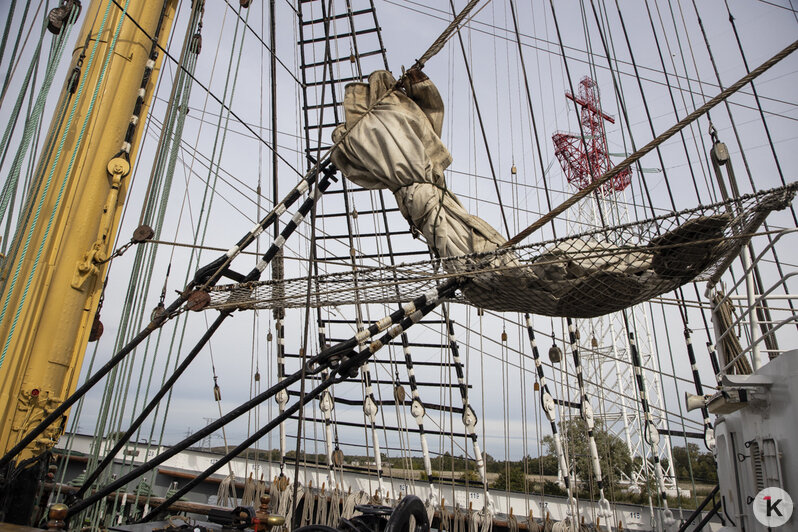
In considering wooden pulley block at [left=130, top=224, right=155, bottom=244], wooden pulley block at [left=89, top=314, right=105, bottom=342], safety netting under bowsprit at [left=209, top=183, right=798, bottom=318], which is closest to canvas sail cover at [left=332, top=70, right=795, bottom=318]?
safety netting under bowsprit at [left=209, top=183, right=798, bottom=318]

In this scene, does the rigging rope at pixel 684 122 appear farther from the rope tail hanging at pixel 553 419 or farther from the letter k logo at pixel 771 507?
the rope tail hanging at pixel 553 419

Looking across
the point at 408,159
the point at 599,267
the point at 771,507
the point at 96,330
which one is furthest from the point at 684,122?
the point at 96,330

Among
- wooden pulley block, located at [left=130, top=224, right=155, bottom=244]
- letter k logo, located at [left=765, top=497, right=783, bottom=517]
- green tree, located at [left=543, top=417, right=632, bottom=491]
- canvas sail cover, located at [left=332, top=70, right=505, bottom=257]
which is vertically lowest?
letter k logo, located at [left=765, top=497, right=783, bottom=517]

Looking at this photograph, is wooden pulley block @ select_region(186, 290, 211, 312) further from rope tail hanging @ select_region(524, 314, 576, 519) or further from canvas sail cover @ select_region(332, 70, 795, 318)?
rope tail hanging @ select_region(524, 314, 576, 519)

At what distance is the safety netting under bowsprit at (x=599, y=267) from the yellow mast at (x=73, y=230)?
97 centimetres

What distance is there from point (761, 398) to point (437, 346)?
3506mm

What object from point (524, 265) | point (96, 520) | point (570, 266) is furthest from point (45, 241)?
point (570, 266)

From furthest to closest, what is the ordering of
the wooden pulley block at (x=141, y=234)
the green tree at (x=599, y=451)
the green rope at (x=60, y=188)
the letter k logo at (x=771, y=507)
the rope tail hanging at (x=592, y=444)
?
the green tree at (x=599, y=451) → the rope tail hanging at (x=592, y=444) → the wooden pulley block at (x=141, y=234) → the green rope at (x=60, y=188) → the letter k logo at (x=771, y=507)

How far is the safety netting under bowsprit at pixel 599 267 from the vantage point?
7.59 feet

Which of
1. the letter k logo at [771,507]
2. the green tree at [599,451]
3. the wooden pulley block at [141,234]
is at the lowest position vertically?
the letter k logo at [771,507]

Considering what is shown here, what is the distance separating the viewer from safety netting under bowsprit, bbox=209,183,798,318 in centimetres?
231

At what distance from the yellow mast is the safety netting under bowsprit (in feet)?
3.20

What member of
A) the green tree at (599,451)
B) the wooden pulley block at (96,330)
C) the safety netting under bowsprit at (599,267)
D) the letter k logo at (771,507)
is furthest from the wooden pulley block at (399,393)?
the green tree at (599,451)

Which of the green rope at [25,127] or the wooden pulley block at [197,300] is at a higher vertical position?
the green rope at [25,127]
